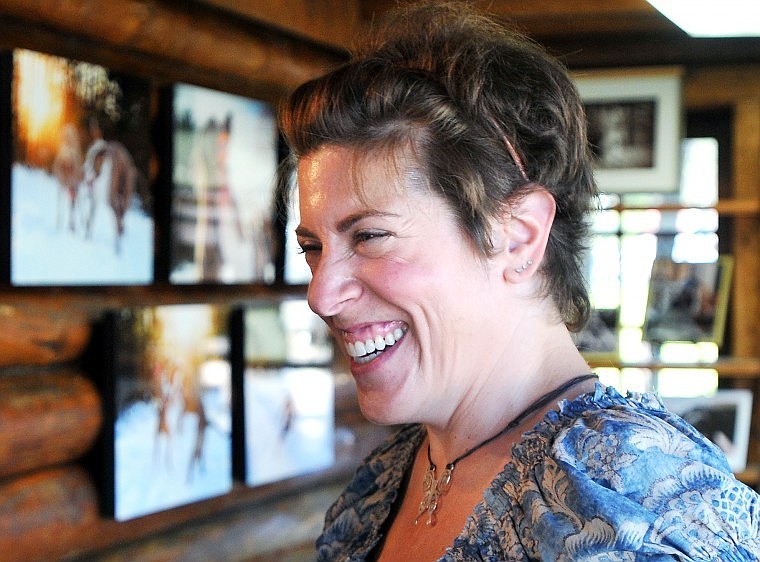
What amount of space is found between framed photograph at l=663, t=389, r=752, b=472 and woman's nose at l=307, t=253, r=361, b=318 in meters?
2.90

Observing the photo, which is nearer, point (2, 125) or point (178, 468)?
point (2, 125)

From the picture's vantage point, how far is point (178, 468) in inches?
111

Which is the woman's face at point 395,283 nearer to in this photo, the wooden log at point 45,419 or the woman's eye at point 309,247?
the woman's eye at point 309,247

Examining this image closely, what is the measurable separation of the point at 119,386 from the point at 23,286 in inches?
15.2

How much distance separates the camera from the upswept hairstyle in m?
1.30

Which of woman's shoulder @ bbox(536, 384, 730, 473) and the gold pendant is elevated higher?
woman's shoulder @ bbox(536, 384, 730, 473)

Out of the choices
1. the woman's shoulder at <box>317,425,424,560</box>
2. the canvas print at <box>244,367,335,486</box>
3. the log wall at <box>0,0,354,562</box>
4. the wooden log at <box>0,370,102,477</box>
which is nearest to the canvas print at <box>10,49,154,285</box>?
the log wall at <box>0,0,354,562</box>

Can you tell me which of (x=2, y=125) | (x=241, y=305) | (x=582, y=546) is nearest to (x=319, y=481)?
(x=241, y=305)

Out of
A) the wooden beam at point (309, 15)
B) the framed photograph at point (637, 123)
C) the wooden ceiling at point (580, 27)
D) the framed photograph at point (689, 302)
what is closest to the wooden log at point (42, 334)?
the wooden beam at point (309, 15)

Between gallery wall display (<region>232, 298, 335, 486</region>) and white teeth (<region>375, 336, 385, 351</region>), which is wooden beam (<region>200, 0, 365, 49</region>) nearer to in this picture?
gallery wall display (<region>232, 298, 335, 486</region>)

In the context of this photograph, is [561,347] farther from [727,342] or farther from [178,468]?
[727,342]

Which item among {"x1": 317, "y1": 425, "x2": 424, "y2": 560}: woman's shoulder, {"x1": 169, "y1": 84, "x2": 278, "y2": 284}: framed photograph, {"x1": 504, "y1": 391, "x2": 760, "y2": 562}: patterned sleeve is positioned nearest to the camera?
{"x1": 504, "y1": 391, "x2": 760, "y2": 562}: patterned sleeve

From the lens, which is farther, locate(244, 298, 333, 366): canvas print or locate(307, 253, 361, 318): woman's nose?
locate(244, 298, 333, 366): canvas print

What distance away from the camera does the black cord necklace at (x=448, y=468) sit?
4.42 feet
